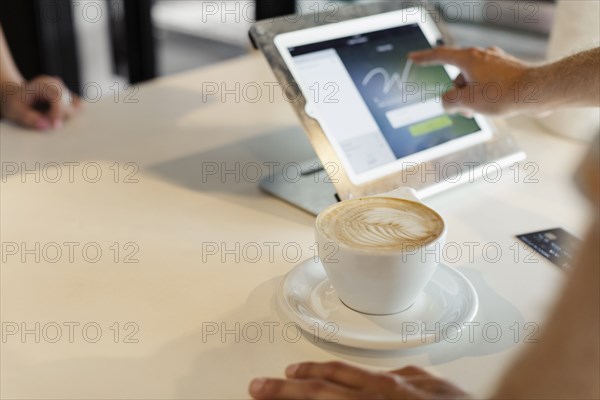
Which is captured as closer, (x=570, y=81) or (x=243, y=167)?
(x=570, y=81)

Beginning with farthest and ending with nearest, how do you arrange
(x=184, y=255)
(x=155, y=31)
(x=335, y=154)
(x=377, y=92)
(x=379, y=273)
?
(x=155, y=31), (x=377, y=92), (x=335, y=154), (x=184, y=255), (x=379, y=273)

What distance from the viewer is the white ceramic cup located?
793 mm

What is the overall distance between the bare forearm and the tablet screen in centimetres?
15

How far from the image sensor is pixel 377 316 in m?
0.85

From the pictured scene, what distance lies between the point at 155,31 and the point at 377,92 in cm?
240

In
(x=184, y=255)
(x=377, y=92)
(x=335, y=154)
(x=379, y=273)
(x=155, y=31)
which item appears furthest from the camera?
(x=155, y=31)

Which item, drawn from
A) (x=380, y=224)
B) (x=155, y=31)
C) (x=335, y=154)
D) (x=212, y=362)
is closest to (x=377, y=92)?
(x=335, y=154)

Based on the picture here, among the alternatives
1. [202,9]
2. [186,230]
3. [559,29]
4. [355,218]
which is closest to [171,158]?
[186,230]

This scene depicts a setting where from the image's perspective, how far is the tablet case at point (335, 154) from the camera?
3.67 ft

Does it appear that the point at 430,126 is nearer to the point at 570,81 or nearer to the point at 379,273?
the point at 570,81

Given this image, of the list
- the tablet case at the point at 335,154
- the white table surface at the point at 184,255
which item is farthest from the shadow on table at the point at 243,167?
the tablet case at the point at 335,154

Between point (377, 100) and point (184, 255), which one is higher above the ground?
point (377, 100)

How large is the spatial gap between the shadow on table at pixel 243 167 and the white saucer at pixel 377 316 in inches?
9.6

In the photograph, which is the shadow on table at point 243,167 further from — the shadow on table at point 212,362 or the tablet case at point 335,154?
the shadow on table at point 212,362
